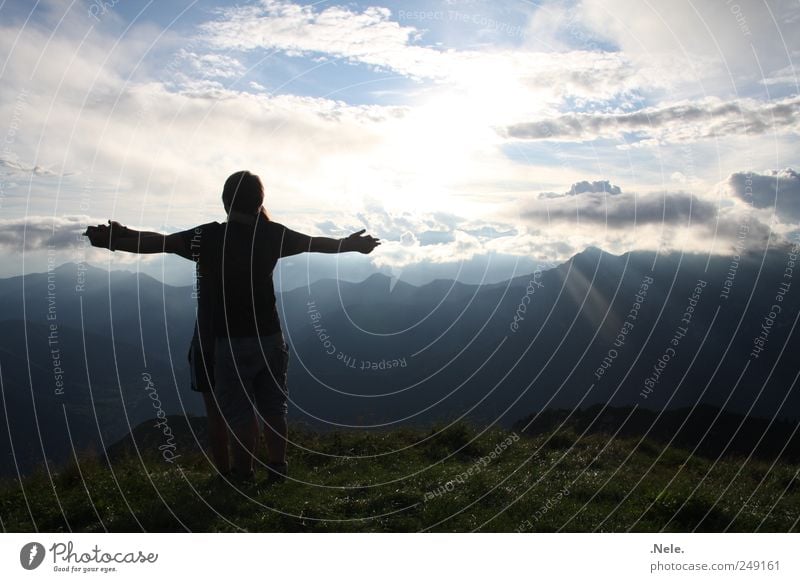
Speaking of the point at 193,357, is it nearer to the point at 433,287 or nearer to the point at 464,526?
the point at 464,526

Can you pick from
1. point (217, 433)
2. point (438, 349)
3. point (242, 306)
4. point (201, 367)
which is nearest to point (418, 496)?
point (217, 433)

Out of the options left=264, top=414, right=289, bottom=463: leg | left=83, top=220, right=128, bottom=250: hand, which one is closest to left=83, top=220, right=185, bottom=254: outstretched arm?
left=83, top=220, right=128, bottom=250: hand

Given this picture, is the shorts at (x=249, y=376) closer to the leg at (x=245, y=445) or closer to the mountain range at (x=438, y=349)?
the leg at (x=245, y=445)

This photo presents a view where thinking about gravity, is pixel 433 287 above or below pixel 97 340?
above

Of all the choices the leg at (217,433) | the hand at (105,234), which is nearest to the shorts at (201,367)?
the leg at (217,433)

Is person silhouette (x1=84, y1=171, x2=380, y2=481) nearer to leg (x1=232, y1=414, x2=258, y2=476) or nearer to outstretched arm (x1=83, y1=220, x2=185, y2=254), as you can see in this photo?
leg (x1=232, y1=414, x2=258, y2=476)

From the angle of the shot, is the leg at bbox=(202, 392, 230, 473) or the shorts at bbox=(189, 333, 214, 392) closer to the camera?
the shorts at bbox=(189, 333, 214, 392)

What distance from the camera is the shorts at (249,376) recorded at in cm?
826

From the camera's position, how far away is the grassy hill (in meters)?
8.36

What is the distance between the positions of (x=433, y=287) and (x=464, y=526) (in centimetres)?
8111

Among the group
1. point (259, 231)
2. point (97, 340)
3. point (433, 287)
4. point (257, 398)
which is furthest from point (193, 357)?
point (97, 340)

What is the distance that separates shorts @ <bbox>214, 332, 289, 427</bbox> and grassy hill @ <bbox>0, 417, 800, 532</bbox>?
3.55 feet

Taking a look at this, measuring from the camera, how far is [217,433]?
884cm
